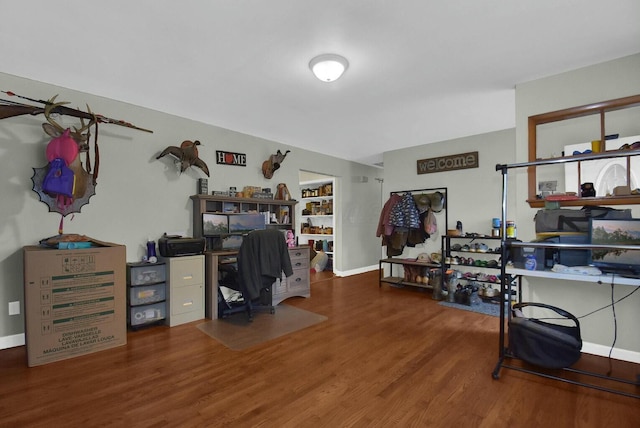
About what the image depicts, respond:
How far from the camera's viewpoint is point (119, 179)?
3188 millimetres

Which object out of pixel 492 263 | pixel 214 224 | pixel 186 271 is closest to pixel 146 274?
pixel 186 271

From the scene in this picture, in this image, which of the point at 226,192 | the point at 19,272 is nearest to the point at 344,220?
the point at 226,192

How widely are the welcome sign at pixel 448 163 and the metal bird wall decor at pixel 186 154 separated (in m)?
3.60

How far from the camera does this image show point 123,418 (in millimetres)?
1659

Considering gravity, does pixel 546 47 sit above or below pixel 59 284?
above

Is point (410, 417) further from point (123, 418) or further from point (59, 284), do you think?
point (59, 284)

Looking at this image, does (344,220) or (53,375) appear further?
(344,220)

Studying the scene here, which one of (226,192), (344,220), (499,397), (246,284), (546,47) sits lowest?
(499,397)

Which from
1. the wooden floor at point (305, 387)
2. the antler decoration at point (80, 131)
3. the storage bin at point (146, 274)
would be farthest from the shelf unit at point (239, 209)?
the wooden floor at point (305, 387)

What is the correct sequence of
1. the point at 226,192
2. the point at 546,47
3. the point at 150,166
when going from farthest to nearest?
the point at 226,192 → the point at 150,166 → the point at 546,47

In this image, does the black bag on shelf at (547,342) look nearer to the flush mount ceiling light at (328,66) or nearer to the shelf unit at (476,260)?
the shelf unit at (476,260)

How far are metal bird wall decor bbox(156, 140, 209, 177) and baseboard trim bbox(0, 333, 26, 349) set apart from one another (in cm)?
211

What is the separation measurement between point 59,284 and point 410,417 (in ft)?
9.19

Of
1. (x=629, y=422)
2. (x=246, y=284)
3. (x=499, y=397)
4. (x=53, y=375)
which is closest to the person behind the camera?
(x=629, y=422)
